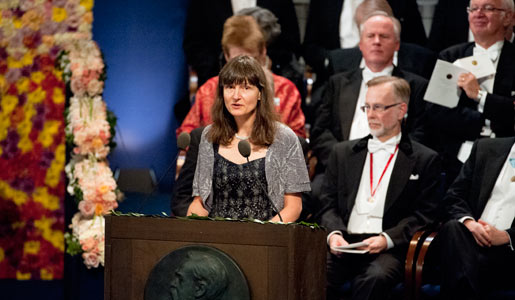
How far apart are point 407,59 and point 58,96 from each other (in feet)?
7.65

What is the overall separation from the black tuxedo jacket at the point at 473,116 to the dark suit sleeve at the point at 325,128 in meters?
0.59

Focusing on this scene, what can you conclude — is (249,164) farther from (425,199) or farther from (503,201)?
(503,201)

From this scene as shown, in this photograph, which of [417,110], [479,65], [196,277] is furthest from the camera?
[417,110]

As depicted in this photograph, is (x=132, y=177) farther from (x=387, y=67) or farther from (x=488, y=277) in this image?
(x=488, y=277)

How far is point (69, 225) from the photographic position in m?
5.16

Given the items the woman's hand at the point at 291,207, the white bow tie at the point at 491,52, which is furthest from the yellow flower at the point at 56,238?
the white bow tie at the point at 491,52

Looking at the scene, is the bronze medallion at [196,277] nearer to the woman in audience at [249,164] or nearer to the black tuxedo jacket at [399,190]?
the woman in audience at [249,164]

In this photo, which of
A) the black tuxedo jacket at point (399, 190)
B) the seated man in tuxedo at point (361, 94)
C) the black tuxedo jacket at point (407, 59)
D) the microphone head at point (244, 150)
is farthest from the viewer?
the black tuxedo jacket at point (407, 59)

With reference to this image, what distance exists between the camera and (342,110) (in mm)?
5039

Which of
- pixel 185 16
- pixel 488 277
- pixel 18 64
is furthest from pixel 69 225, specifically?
pixel 488 277

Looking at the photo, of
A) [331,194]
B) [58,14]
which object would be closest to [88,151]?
[58,14]

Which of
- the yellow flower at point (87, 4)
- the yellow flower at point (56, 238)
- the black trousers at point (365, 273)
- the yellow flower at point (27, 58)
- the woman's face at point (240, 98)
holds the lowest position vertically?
the yellow flower at point (56, 238)

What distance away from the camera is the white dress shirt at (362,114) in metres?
4.95

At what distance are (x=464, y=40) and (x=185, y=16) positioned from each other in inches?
76.0
